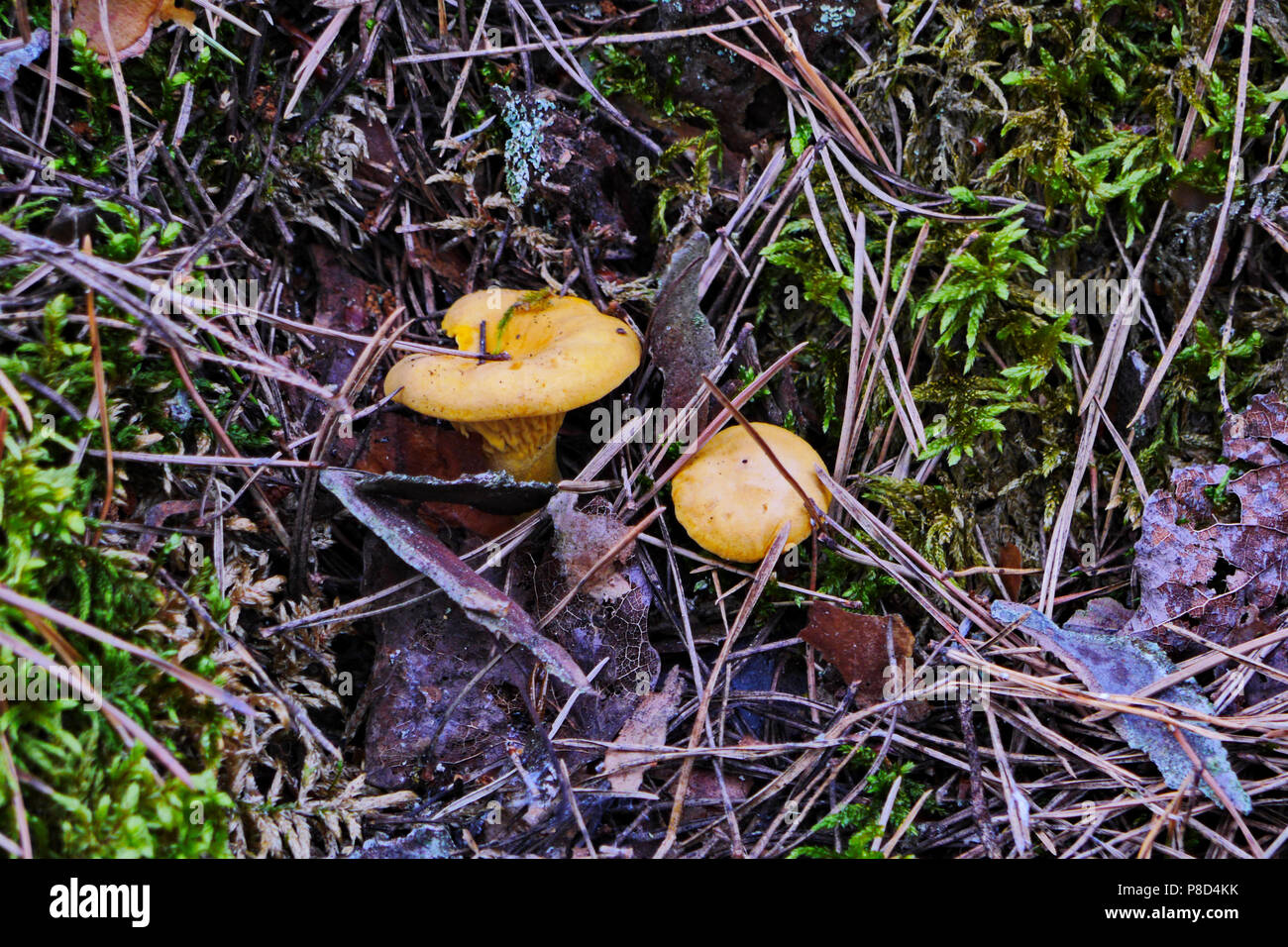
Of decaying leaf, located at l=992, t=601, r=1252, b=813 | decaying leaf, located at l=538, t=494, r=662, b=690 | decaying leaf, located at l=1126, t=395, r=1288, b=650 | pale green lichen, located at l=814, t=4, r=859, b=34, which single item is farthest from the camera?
pale green lichen, located at l=814, t=4, r=859, b=34

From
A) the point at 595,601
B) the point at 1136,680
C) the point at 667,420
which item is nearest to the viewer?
the point at 1136,680

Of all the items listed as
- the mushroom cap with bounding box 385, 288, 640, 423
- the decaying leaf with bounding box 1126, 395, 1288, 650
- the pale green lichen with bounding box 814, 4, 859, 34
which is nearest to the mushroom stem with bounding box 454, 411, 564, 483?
the mushroom cap with bounding box 385, 288, 640, 423

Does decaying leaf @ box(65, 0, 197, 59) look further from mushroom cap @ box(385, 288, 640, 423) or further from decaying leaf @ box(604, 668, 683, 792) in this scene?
decaying leaf @ box(604, 668, 683, 792)

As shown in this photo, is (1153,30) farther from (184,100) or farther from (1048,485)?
(184,100)

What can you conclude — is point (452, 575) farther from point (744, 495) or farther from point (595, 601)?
point (744, 495)

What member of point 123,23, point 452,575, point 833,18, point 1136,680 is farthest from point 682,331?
point 123,23

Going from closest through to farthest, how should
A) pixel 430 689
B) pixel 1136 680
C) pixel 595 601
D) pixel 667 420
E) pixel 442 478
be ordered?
pixel 1136 680 → pixel 430 689 → pixel 595 601 → pixel 442 478 → pixel 667 420

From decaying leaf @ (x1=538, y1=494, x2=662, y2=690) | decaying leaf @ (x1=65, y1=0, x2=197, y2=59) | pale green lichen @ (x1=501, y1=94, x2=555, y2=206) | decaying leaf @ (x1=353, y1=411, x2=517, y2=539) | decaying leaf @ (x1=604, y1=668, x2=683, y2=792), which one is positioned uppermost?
decaying leaf @ (x1=65, y1=0, x2=197, y2=59)
